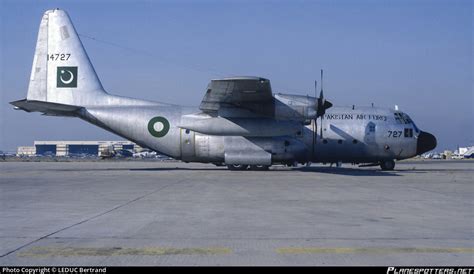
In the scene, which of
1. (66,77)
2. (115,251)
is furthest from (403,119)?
(115,251)

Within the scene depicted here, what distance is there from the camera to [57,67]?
27641 millimetres

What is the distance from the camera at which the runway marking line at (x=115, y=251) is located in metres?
6.49

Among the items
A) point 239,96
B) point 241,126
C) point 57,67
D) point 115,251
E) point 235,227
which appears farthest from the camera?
point 57,67

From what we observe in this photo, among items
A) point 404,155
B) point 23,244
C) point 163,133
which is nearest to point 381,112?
point 404,155

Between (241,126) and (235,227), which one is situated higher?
(241,126)

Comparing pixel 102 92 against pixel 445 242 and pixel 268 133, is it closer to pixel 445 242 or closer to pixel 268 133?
pixel 268 133

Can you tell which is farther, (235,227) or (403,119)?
(403,119)

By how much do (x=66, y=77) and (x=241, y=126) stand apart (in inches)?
414

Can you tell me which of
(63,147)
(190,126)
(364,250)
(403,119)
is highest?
(403,119)

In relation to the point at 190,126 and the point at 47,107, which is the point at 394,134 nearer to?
the point at 190,126

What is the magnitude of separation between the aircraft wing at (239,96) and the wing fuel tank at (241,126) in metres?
0.51

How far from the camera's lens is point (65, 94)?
91.0 feet

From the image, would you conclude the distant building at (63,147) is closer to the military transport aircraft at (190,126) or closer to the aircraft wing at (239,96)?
the military transport aircraft at (190,126)

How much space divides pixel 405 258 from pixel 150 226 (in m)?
4.47
